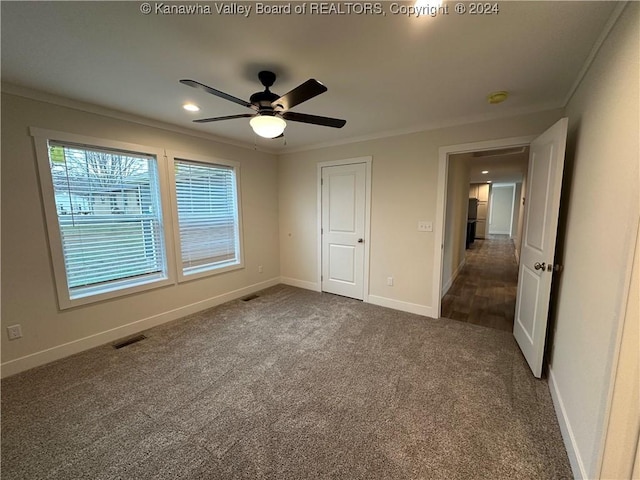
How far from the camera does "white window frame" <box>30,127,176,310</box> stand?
2.26 m

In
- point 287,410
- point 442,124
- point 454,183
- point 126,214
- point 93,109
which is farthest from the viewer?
point 454,183

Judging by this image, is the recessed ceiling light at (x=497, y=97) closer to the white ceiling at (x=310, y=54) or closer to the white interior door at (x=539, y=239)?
the white ceiling at (x=310, y=54)

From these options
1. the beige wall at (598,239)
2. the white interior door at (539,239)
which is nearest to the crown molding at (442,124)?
the white interior door at (539,239)

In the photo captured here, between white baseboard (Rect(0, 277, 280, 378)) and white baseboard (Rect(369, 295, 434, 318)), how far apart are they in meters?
2.09

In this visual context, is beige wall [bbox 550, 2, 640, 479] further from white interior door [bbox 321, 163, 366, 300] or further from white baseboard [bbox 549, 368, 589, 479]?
white interior door [bbox 321, 163, 366, 300]

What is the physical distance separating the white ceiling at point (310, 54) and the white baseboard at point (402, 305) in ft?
7.63

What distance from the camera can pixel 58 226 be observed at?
7.74 ft

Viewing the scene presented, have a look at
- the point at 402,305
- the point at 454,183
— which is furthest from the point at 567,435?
the point at 454,183

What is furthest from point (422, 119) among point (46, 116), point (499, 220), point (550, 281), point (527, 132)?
point (499, 220)

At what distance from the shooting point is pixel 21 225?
2174 millimetres

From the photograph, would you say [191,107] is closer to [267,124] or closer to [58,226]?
[267,124]

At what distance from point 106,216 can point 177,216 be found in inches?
27.7

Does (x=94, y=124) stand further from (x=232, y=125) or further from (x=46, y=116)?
(x=232, y=125)

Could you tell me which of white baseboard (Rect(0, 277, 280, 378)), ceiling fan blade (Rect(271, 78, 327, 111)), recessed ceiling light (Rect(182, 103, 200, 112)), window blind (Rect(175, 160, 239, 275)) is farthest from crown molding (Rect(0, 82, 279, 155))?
white baseboard (Rect(0, 277, 280, 378))
